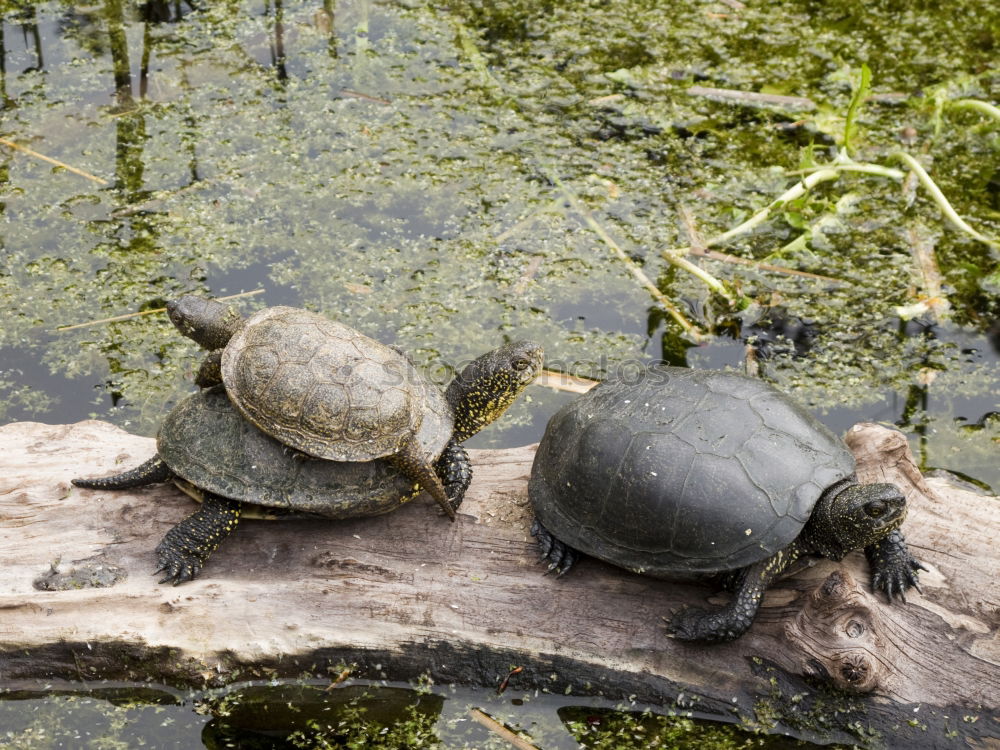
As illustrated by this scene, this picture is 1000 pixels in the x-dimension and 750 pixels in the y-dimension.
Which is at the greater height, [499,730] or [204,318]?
[204,318]

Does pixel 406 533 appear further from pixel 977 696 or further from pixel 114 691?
pixel 977 696

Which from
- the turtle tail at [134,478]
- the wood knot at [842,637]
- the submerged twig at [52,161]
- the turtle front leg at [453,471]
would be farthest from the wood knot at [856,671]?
the submerged twig at [52,161]

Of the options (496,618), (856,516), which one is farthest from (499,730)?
(856,516)

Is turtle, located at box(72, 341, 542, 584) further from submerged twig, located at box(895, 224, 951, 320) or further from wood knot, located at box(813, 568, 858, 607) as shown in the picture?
submerged twig, located at box(895, 224, 951, 320)

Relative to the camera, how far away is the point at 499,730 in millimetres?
2918

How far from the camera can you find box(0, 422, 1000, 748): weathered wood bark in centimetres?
274

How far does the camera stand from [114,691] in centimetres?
299

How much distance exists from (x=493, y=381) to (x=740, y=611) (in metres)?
1.02

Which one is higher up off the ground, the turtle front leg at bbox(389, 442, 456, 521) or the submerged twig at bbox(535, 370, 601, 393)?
the turtle front leg at bbox(389, 442, 456, 521)

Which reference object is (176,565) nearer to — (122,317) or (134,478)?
(134,478)

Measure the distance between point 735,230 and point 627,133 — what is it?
44.1 inches

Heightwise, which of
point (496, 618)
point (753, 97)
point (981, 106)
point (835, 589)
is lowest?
point (496, 618)

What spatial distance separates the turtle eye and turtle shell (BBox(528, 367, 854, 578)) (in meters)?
0.16

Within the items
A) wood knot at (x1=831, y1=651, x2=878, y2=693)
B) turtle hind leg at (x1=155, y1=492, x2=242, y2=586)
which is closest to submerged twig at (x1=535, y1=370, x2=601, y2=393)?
turtle hind leg at (x1=155, y1=492, x2=242, y2=586)
